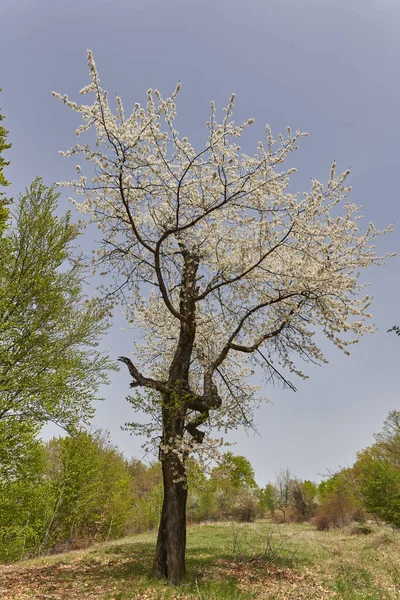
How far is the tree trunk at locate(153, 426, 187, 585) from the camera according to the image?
23.7 ft

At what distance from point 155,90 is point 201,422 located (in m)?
7.75

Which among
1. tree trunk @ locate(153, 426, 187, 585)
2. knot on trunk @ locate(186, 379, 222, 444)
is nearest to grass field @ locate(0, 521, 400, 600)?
tree trunk @ locate(153, 426, 187, 585)

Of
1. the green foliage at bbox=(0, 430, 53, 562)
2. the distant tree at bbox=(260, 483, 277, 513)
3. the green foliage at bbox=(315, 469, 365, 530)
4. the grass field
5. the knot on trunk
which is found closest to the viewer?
the grass field

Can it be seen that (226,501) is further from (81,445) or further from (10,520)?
(10,520)

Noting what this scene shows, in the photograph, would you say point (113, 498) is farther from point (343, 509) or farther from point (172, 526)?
point (343, 509)

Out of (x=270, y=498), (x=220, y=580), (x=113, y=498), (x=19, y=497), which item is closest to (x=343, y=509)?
(x=270, y=498)

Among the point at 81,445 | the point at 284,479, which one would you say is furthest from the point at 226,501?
the point at 81,445

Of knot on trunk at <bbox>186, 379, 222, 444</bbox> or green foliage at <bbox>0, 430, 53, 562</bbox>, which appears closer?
green foliage at <bbox>0, 430, 53, 562</bbox>

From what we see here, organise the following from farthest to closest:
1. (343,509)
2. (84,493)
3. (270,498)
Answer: (270,498) < (343,509) < (84,493)

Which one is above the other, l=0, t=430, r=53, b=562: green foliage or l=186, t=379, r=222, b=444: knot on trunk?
l=186, t=379, r=222, b=444: knot on trunk

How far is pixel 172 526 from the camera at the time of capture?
24.8 feet

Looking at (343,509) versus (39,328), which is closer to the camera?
(39,328)

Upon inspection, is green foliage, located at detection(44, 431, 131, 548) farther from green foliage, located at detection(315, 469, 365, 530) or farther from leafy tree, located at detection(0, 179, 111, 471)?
green foliage, located at detection(315, 469, 365, 530)

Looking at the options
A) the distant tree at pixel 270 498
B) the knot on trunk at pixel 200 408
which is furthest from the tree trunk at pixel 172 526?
the distant tree at pixel 270 498
